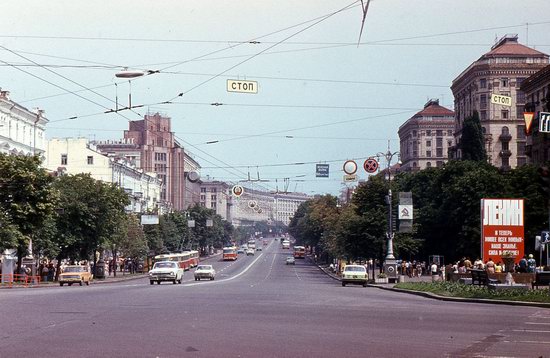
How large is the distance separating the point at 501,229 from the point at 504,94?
7471 centimetres

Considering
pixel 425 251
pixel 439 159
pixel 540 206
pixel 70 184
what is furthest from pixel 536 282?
pixel 439 159

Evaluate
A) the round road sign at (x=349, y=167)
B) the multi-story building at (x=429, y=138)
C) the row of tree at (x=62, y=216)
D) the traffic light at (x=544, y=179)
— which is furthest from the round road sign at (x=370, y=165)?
the multi-story building at (x=429, y=138)

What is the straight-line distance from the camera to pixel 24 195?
62688 millimetres

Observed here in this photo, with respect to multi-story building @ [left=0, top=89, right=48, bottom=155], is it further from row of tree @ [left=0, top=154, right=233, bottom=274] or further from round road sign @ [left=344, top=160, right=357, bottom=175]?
round road sign @ [left=344, top=160, right=357, bottom=175]

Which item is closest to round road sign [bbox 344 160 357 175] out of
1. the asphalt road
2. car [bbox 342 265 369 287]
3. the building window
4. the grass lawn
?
car [bbox 342 265 369 287]

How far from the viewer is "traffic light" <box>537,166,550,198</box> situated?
88.5 feet

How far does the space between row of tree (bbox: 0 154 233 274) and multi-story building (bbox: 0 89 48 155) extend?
5.75 m

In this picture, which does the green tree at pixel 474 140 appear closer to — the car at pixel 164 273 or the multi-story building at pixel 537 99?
the multi-story building at pixel 537 99

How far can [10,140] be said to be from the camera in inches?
3255

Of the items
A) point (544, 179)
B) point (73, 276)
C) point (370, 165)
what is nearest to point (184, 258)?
A: point (370, 165)

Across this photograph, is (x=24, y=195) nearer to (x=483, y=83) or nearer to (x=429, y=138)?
(x=483, y=83)

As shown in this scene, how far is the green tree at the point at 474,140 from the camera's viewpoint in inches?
4247

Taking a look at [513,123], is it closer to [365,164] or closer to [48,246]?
[365,164]

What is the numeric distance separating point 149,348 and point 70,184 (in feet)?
207
